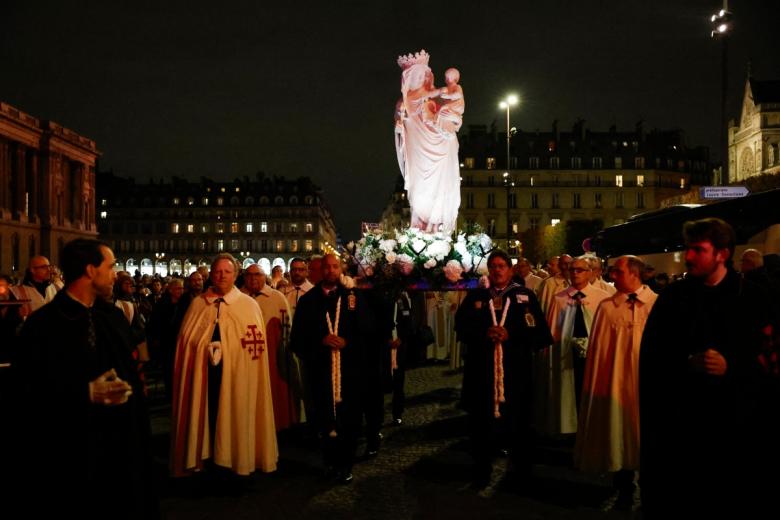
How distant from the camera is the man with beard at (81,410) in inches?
140

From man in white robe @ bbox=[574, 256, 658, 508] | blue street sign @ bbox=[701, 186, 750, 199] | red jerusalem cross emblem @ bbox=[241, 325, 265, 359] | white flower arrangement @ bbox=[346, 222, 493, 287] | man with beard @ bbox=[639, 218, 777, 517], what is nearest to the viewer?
man with beard @ bbox=[639, 218, 777, 517]

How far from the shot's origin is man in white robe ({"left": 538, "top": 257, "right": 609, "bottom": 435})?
854 cm

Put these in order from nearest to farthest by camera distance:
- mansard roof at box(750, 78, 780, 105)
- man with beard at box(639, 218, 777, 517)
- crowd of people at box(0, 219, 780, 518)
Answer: crowd of people at box(0, 219, 780, 518) → man with beard at box(639, 218, 777, 517) → mansard roof at box(750, 78, 780, 105)

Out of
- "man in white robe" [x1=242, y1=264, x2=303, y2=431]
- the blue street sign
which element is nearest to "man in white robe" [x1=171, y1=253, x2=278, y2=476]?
"man in white robe" [x1=242, y1=264, x2=303, y2=431]

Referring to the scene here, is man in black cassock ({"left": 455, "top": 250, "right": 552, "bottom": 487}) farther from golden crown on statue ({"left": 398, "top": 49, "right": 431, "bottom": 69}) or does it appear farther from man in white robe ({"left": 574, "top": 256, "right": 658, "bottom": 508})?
golden crown on statue ({"left": 398, "top": 49, "right": 431, "bottom": 69})

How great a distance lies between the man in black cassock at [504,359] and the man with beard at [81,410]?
13.3ft

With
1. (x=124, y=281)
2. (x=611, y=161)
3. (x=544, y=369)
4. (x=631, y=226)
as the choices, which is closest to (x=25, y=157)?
(x=611, y=161)

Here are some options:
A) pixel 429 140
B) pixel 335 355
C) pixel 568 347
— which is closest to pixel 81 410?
pixel 335 355

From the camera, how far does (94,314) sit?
12.7ft

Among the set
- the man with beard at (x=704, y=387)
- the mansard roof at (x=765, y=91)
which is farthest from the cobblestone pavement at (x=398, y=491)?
the mansard roof at (x=765, y=91)

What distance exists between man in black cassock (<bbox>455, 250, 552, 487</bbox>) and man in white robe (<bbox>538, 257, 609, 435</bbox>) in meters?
1.27

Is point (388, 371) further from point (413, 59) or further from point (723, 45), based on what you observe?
point (723, 45)

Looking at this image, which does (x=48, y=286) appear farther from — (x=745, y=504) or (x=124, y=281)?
(x=745, y=504)

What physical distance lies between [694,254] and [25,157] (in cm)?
9842
